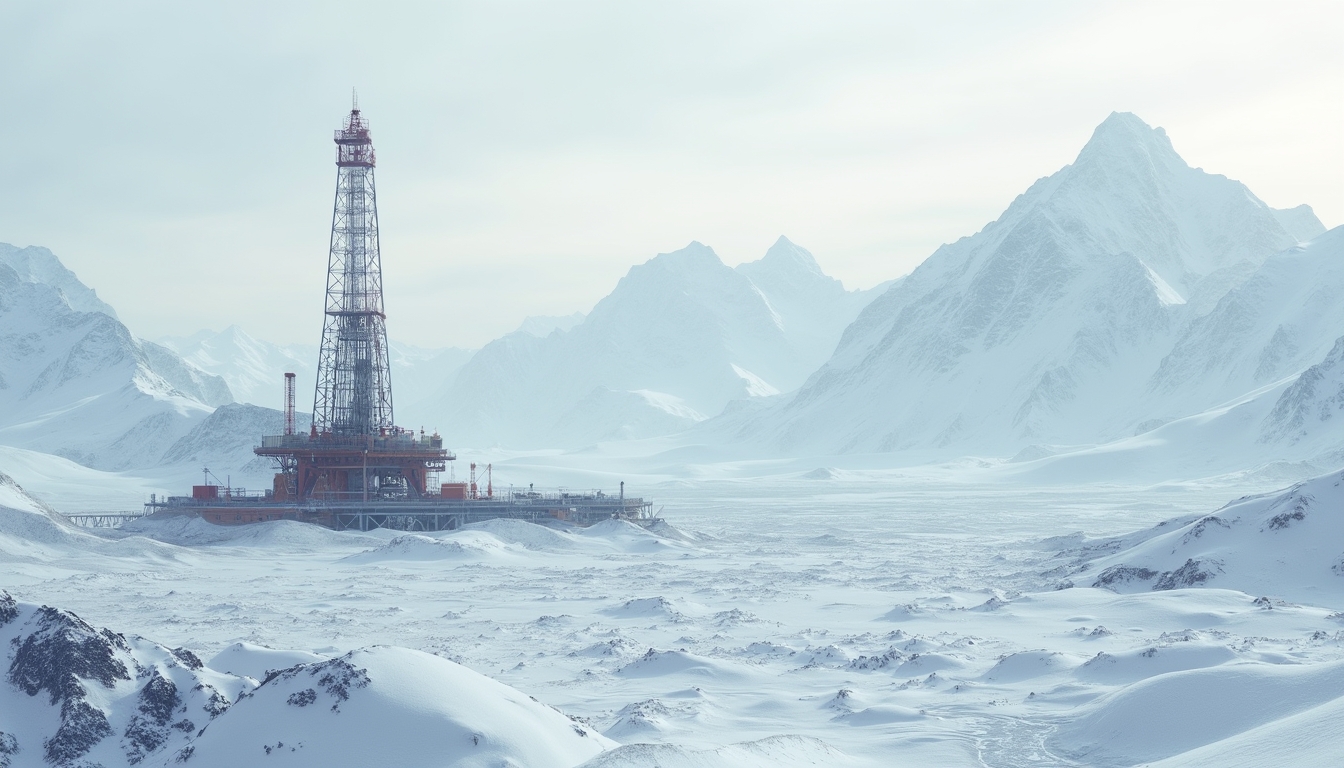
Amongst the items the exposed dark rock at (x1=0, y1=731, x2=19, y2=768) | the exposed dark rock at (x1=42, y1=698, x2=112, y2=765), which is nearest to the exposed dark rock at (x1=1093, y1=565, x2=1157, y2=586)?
the exposed dark rock at (x1=42, y1=698, x2=112, y2=765)

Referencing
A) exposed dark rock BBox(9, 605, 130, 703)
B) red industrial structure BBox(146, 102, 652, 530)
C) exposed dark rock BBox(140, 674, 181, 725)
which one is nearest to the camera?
exposed dark rock BBox(9, 605, 130, 703)

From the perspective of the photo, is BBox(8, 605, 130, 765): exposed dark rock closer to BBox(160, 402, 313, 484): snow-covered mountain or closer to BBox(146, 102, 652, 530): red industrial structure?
BBox(146, 102, 652, 530): red industrial structure

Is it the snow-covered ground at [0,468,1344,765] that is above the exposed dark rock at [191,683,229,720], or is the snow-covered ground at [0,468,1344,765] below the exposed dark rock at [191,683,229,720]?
below

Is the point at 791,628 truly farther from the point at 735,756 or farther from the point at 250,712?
the point at 250,712

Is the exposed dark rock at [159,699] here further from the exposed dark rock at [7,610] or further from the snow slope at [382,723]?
the exposed dark rock at [7,610]

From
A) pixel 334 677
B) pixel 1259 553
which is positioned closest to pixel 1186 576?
pixel 1259 553

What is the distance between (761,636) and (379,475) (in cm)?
4853

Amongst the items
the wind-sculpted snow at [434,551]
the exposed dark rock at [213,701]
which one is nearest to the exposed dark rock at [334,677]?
the exposed dark rock at [213,701]

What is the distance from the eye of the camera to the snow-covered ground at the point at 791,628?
2197cm

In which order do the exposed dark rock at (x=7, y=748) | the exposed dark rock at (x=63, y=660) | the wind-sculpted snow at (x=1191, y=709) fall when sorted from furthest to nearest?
the wind-sculpted snow at (x=1191, y=709) → the exposed dark rock at (x=63, y=660) → the exposed dark rock at (x=7, y=748)

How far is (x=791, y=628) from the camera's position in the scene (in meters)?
37.2

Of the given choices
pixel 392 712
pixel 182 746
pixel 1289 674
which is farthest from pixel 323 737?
pixel 1289 674

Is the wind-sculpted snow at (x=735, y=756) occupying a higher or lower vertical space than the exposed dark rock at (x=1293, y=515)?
lower

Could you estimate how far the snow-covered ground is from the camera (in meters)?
22.0
